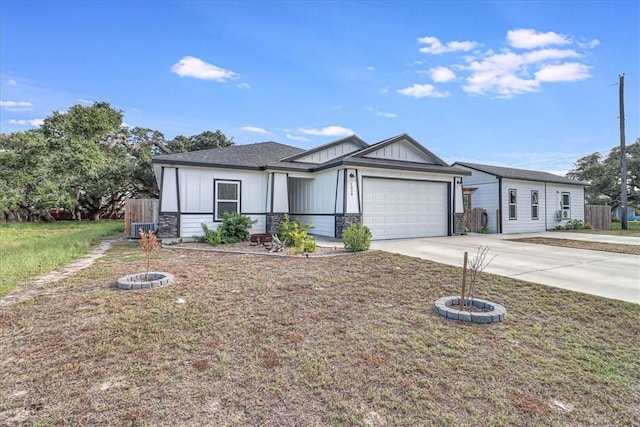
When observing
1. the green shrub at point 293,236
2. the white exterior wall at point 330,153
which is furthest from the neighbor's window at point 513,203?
the green shrub at point 293,236

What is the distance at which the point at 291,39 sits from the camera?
12273 millimetres

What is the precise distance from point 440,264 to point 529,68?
1325 centimetres

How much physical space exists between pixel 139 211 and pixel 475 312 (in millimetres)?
13358

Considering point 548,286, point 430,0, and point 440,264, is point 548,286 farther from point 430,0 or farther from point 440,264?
point 430,0

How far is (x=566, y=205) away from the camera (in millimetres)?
18156

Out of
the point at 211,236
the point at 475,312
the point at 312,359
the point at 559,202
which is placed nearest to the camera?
the point at 312,359

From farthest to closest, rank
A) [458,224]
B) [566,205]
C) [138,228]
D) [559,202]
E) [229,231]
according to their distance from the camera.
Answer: [566,205]
[559,202]
[458,224]
[138,228]
[229,231]

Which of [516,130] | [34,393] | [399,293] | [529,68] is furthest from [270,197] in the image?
[516,130]

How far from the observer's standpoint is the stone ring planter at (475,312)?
3.76 metres

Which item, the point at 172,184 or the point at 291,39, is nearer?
the point at 172,184

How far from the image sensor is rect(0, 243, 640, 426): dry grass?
2.20 metres

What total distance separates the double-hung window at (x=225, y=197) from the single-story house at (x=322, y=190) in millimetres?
36

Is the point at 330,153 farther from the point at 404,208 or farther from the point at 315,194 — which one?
the point at 404,208

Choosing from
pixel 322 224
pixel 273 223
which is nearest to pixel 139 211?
pixel 273 223
